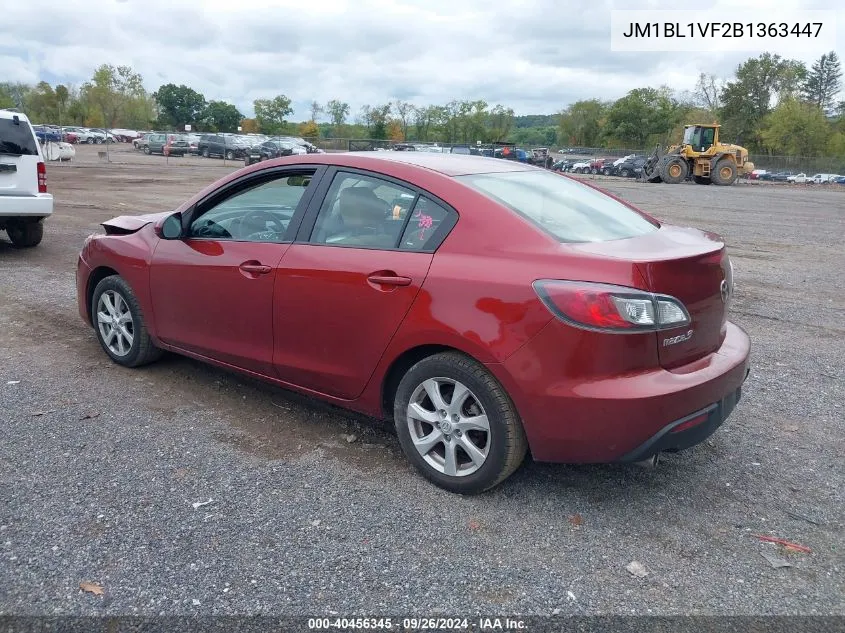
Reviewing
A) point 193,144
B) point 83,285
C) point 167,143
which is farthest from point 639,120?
point 83,285

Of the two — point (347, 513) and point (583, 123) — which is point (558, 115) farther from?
point (347, 513)

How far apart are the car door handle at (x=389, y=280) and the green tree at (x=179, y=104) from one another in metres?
114

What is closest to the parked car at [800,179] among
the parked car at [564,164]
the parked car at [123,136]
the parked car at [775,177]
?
the parked car at [775,177]

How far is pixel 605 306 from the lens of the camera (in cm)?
303

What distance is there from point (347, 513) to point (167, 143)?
164 ft

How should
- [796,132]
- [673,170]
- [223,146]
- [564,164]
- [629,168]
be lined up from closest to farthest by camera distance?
[673,170] < [223,146] < [629,168] < [564,164] < [796,132]

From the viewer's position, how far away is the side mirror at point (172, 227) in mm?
4602

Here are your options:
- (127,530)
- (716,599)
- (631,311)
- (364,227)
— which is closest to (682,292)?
(631,311)

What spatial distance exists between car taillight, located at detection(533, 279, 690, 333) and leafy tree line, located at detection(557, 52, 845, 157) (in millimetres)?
80859

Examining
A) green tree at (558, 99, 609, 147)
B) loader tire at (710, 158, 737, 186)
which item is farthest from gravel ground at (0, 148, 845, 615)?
green tree at (558, 99, 609, 147)

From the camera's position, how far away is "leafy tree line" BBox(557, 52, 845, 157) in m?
74.7

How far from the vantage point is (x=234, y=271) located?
4230 mm

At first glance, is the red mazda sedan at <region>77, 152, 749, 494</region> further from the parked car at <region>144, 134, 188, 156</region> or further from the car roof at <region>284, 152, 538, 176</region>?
the parked car at <region>144, 134, 188, 156</region>

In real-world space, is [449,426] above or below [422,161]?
below
